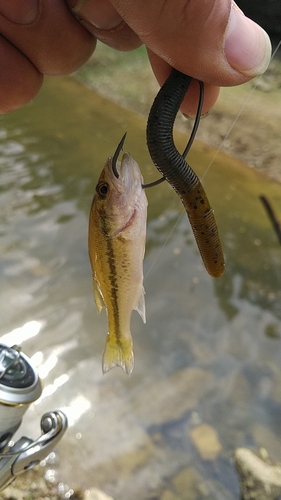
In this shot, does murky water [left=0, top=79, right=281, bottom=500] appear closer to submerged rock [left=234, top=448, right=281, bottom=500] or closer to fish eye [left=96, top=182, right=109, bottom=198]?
submerged rock [left=234, top=448, right=281, bottom=500]

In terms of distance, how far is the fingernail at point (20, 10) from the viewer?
5.63ft

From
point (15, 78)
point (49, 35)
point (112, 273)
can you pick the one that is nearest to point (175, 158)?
point (112, 273)

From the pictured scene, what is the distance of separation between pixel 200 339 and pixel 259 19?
2910mm

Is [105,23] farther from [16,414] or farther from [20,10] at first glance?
[16,414]

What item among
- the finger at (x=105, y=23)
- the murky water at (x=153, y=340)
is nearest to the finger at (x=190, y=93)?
the finger at (x=105, y=23)

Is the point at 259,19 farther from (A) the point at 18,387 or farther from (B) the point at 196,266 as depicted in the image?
(B) the point at 196,266

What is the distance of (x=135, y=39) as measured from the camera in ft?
5.98

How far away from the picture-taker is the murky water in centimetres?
316

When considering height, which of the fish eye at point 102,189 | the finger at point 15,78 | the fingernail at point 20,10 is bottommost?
the fish eye at point 102,189

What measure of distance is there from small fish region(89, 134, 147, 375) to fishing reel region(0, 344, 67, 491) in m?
0.68

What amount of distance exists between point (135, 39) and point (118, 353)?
1.25 meters

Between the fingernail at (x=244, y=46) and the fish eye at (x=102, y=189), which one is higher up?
the fingernail at (x=244, y=46)

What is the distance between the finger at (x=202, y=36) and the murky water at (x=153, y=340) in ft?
8.74

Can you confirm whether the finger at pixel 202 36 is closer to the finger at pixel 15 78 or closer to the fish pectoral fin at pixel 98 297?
the fish pectoral fin at pixel 98 297
